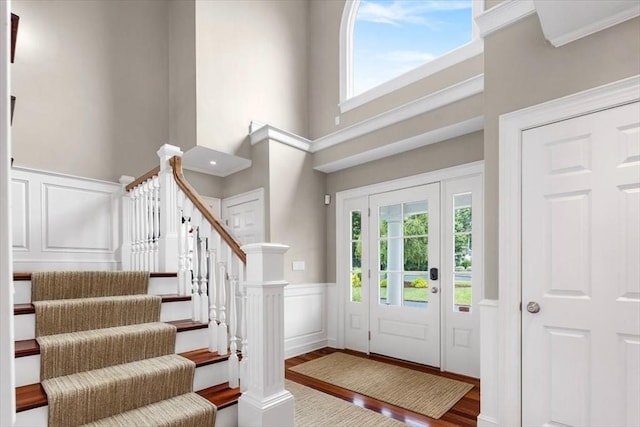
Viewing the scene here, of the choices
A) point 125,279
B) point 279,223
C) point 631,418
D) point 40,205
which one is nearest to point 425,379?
point 631,418

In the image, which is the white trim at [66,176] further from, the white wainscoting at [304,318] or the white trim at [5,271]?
the white trim at [5,271]

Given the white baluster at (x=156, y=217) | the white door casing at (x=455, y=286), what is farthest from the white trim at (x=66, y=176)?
the white door casing at (x=455, y=286)

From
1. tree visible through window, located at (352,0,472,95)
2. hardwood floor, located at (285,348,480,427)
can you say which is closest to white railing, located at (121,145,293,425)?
hardwood floor, located at (285,348,480,427)

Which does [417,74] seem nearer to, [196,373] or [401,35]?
[401,35]

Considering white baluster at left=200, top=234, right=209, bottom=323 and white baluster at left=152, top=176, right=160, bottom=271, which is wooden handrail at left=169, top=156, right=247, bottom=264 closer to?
white baluster at left=200, top=234, right=209, bottom=323

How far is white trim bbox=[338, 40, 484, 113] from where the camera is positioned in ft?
10.8

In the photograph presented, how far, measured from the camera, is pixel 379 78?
4.17 metres

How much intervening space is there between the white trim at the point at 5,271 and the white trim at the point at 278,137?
3568 mm

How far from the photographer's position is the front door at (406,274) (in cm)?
363

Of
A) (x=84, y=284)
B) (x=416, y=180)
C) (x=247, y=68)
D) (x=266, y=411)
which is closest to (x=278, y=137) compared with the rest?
(x=247, y=68)

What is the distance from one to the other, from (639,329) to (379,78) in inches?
135

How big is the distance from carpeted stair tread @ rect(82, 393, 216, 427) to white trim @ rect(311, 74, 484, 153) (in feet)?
10.0

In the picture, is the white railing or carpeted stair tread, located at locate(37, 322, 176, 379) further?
the white railing

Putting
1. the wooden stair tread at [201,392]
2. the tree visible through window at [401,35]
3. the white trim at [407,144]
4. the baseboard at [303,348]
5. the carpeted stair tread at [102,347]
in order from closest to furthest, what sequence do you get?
the wooden stair tread at [201,392], the carpeted stair tread at [102,347], the white trim at [407,144], the tree visible through window at [401,35], the baseboard at [303,348]
